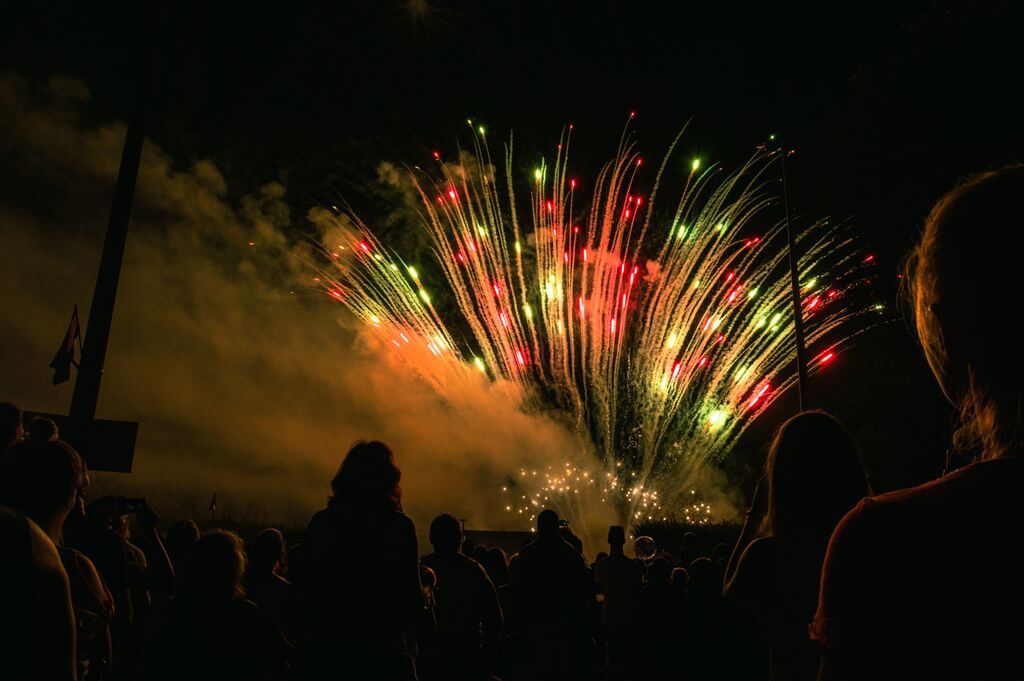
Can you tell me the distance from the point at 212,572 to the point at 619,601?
17.0 ft

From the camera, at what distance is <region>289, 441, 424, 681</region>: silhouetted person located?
3412 millimetres

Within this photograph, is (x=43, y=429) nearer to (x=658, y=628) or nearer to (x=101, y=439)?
(x=101, y=439)

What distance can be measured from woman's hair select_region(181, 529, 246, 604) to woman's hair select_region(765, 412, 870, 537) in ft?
9.36

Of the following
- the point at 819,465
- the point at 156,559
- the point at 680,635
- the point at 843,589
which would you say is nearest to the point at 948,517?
the point at 843,589

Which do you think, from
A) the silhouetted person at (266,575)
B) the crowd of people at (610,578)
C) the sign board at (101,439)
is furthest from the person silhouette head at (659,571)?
the sign board at (101,439)

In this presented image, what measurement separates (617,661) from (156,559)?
4.96 meters

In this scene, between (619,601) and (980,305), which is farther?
(619,601)

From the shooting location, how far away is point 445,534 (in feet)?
18.3

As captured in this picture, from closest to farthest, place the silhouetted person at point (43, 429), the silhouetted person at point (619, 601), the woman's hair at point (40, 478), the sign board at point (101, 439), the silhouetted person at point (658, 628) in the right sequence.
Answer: the woman's hair at point (40, 478) < the silhouetted person at point (43, 429) < the sign board at point (101, 439) < the silhouetted person at point (658, 628) < the silhouetted person at point (619, 601)

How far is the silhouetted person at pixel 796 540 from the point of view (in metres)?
2.78

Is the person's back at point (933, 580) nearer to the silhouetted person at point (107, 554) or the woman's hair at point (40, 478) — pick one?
the woman's hair at point (40, 478)

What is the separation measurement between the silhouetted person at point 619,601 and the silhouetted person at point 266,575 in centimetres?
379

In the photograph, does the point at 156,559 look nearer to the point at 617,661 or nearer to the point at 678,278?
the point at 617,661

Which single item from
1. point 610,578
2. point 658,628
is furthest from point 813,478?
point 610,578
